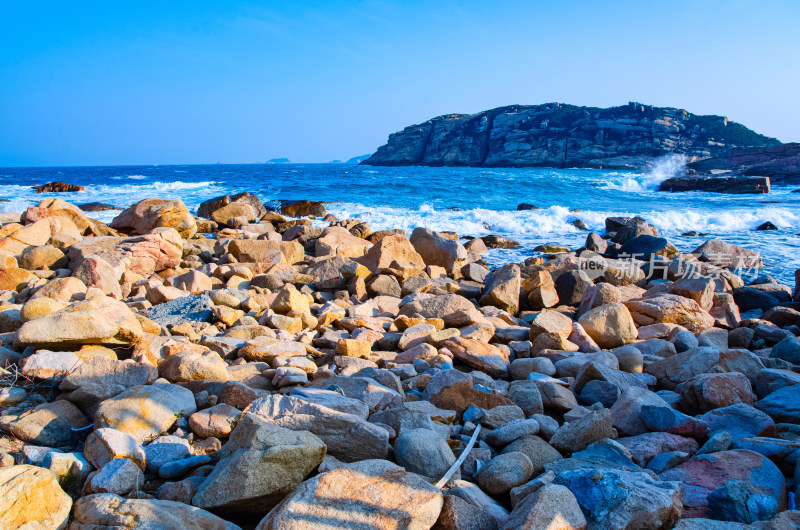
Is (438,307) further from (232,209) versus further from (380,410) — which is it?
(232,209)

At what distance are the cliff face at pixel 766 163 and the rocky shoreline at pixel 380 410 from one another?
42232 mm

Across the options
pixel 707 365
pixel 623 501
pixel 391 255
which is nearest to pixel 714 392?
pixel 707 365

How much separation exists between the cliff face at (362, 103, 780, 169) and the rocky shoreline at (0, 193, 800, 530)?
6938 cm

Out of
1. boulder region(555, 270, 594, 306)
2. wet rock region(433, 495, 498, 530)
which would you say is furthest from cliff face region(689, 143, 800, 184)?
wet rock region(433, 495, 498, 530)

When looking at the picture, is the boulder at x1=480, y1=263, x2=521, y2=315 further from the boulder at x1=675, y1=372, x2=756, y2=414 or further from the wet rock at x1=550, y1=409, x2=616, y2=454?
the wet rock at x1=550, y1=409, x2=616, y2=454

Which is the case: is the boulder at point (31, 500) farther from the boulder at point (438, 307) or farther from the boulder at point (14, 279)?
the boulder at point (14, 279)

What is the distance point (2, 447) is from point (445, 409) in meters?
2.12

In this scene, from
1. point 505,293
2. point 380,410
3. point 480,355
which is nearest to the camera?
point 380,410

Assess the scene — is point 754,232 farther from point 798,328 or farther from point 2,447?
point 2,447

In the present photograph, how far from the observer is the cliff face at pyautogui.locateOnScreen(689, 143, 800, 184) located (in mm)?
37906

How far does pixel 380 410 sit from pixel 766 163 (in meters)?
52.1

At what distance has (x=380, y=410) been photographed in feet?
8.60

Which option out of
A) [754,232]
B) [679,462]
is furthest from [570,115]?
[679,462]

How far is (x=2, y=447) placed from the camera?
2.10 meters
